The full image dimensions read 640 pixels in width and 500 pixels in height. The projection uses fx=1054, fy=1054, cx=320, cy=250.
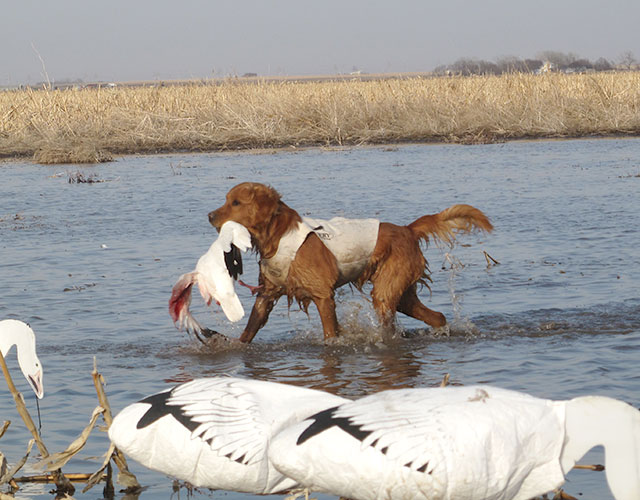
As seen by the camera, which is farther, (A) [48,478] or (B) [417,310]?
(B) [417,310]

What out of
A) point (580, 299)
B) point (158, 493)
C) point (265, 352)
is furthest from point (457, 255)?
point (158, 493)

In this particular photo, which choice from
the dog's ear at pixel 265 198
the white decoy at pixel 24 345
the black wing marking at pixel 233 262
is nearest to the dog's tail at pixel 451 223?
the dog's ear at pixel 265 198

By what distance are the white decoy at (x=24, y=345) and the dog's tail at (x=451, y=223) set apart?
4185mm

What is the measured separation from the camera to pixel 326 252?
792cm

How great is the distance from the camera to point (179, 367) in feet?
25.8

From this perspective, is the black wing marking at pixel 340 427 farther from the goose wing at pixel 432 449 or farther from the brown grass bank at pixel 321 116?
the brown grass bank at pixel 321 116

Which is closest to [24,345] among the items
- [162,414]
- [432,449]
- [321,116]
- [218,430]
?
[162,414]

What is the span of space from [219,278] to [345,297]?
514cm

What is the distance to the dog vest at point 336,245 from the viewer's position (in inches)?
310

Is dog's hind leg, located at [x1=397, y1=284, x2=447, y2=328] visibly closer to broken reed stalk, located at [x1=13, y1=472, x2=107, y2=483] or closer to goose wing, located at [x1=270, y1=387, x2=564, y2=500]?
broken reed stalk, located at [x1=13, y1=472, x2=107, y2=483]

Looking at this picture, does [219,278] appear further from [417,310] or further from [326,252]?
[417,310]

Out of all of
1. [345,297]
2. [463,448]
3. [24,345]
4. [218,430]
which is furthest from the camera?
[345,297]

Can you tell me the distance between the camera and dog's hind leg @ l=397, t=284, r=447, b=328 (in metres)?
8.46

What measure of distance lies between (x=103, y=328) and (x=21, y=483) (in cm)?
391
